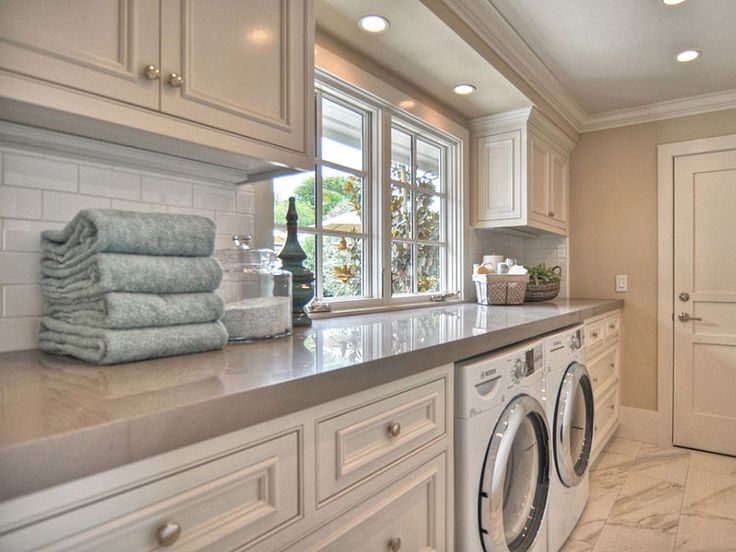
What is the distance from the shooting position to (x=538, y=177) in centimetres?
298

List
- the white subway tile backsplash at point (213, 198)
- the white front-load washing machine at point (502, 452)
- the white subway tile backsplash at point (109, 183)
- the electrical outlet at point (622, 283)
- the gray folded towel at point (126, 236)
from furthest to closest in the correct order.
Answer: the electrical outlet at point (622, 283), the white subway tile backsplash at point (213, 198), the white front-load washing machine at point (502, 452), the white subway tile backsplash at point (109, 183), the gray folded towel at point (126, 236)

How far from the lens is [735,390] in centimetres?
300

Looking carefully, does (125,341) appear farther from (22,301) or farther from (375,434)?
(375,434)

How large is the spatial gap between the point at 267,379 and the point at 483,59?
1.88 m

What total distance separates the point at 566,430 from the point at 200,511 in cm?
162

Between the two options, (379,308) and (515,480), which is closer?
(515,480)

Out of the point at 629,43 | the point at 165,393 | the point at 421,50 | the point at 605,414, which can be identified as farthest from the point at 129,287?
the point at 605,414

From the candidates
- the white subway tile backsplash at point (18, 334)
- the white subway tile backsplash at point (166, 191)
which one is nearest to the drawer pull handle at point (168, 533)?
the white subway tile backsplash at point (18, 334)

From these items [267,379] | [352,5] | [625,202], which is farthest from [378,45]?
[625,202]

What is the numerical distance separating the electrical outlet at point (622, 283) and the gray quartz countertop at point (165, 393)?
255cm

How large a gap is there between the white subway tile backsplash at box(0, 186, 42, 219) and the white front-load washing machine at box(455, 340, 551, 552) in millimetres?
1092

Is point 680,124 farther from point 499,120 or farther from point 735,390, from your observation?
point 735,390

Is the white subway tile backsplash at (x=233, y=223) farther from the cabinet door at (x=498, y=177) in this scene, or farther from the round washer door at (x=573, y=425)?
the cabinet door at (x=498, y=177)

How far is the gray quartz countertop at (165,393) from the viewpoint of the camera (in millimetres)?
505
